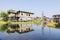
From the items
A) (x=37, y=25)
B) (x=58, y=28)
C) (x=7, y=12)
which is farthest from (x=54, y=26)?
(x=7, y=12)

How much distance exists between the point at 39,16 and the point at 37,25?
0.71 meters

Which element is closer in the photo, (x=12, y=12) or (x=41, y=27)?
(x=12, y=12)

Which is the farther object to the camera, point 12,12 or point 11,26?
point 11,26

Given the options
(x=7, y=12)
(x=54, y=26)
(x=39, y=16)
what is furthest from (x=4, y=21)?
(x=54, y=26)

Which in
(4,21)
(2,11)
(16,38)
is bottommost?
(16,38)

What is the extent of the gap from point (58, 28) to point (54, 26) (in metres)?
0.18

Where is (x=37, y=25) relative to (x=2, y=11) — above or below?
below

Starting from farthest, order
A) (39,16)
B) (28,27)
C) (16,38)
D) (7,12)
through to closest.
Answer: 1. (28,27)
2. (7,12)
3. (39,16)
4. (16,38)

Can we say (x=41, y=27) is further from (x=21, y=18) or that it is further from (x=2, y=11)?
(x=2, y=11)

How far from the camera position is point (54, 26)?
5.27 meters

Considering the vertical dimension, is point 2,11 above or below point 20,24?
above

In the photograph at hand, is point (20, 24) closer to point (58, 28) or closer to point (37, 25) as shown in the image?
point (37, 25)

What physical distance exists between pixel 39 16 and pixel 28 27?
84 centimetres

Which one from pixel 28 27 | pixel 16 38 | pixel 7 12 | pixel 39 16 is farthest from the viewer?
pixel 28 27
